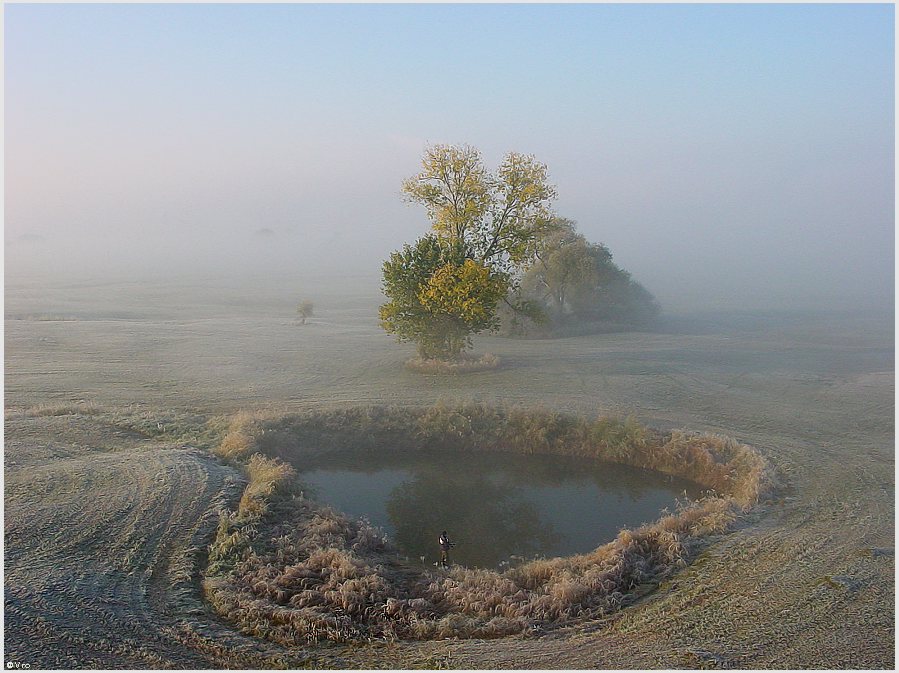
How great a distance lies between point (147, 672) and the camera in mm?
8375

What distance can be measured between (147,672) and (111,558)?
401 centimetres

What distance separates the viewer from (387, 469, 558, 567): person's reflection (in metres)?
13.7

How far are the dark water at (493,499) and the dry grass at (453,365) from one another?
360 inches

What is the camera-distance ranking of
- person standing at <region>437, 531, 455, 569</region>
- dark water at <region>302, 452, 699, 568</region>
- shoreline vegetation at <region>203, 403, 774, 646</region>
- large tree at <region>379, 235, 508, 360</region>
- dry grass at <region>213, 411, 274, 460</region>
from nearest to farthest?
shoreline vegetation at <region>203, 403, 774, 646</region> < person standing at <region>437, 531, 455, 569</region> < dark water at <region>302, 452, 699, 568</region> < dry grass at <region>213, 411, 274, 460</region> < large tree at <region>379, 235, 508, 360</region>

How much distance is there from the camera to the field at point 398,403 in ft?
30.0

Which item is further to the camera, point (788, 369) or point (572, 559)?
point (788, 369)

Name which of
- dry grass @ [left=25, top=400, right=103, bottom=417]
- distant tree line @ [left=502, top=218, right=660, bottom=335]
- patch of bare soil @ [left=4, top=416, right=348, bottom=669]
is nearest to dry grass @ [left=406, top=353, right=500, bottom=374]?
dry grass @ [left=25, top=400, right=103, bottom=417]

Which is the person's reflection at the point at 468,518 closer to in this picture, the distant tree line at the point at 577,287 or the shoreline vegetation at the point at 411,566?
the shoreline vegetation at the point at 411,566

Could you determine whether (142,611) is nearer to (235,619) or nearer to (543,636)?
(235,619)

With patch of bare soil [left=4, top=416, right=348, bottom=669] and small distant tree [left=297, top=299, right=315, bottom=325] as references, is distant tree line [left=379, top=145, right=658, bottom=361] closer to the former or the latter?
patch of bare soil [left=4, top=416, right=348, bottom=669]

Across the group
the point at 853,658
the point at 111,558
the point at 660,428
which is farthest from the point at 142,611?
the point at 660,428

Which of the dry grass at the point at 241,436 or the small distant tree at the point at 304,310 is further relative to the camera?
the small distant tree at the point at 304,310

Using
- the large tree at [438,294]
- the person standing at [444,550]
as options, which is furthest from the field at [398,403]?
the person standing at [444,550]

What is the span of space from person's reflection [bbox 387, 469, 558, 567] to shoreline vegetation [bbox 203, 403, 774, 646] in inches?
37.7
